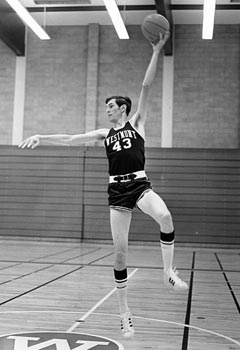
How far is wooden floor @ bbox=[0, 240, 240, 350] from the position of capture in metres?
4.51

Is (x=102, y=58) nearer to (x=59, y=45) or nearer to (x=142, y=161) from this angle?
(x=59, y=45)

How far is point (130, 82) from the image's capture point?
16125 mm

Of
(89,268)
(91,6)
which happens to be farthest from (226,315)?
(91,6)

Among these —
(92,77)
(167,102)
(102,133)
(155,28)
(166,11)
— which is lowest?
(102,133)

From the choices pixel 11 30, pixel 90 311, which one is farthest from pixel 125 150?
pixel 11 30

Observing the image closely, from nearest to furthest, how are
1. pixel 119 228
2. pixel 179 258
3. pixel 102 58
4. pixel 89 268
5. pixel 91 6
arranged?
1. pixel 119 228
2. pixel 89 268
3. pixel 179 258
4. pixel 91 6
5. pixel 102 58

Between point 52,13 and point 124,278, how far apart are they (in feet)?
43.2

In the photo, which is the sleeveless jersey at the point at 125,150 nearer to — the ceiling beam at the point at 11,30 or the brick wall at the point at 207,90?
the ceiling beam at the point at 11,30

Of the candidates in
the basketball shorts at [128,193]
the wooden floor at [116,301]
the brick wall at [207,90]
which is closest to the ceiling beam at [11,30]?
the brick wall at [207,90]

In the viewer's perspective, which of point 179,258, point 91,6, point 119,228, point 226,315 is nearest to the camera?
point 119,228

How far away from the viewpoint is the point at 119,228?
171 inches

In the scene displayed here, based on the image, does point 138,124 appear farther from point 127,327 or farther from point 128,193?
point 127,327

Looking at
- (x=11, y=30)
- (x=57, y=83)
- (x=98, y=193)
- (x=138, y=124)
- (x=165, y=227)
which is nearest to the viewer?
(x=165, y=227)

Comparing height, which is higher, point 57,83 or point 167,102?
point 57,83
